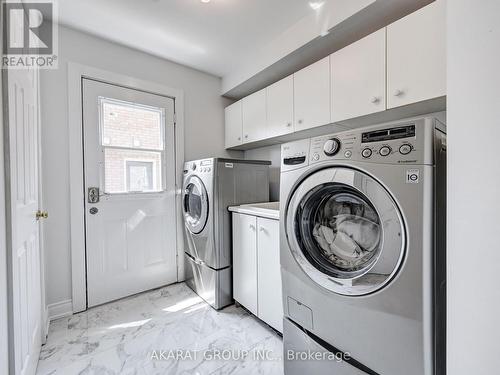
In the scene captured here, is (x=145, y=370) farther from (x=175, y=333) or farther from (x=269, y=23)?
(x=269, y=23)

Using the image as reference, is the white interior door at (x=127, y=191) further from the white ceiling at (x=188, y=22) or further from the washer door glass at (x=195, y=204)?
the white ceiling at (x=188, y=22)

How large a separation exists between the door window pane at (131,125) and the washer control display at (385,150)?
80.7 inches

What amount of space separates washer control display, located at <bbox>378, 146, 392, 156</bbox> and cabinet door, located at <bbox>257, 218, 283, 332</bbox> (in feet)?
2.62

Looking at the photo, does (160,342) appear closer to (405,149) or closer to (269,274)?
(269,274)

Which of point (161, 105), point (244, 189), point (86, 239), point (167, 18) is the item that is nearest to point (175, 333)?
point (86, 239)

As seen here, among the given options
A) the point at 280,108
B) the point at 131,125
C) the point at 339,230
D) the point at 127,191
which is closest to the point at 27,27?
the point at 131,125

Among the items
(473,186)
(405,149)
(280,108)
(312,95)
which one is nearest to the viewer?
(473,186)

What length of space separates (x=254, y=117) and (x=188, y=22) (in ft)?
3.10

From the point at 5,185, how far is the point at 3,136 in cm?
18

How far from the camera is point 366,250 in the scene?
954 millimetres

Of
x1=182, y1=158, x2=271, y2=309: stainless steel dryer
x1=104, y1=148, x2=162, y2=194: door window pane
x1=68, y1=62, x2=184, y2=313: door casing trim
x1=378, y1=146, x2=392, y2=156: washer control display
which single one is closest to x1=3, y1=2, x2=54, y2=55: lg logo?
x1=68, y1=62, x2=184, y2=313: door casing trim

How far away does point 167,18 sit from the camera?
173 centimetres

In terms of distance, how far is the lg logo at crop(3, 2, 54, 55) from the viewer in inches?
35.7

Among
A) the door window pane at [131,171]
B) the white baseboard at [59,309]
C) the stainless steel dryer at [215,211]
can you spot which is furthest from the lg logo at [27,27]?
the white baseboard at [59,309]
